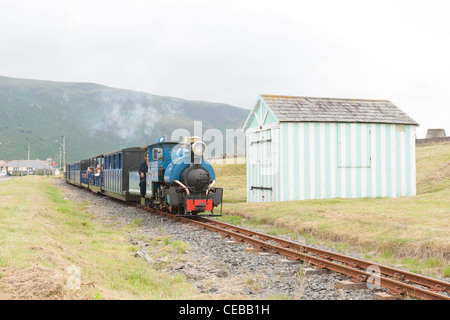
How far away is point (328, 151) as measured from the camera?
20.7m

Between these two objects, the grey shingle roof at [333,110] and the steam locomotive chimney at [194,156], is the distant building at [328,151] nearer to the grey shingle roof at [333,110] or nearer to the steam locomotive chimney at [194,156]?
the grey shingle roof at [333,110]

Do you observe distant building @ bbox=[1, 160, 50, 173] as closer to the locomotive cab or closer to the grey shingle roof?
the grey shingle roof

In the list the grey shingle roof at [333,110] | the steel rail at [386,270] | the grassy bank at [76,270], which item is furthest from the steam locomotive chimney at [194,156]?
the steel rail at [386,270]

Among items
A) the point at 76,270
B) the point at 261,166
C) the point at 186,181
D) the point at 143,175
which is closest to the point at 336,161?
the point at 261,166

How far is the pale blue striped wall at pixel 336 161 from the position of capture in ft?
66.5

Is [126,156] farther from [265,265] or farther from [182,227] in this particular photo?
[265,265]

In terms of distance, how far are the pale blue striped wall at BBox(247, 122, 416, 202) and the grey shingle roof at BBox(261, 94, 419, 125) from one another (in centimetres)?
31

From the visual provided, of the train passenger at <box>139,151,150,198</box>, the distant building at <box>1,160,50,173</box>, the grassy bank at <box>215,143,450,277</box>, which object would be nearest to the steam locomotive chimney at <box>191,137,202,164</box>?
the grassy bank at <box>215,143,450,277</box>

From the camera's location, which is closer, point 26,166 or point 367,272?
point 367,272

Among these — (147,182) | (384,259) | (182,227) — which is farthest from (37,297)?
(147,182)

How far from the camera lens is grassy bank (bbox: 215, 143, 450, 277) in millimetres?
9531

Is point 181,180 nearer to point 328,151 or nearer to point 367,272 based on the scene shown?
point 328,151

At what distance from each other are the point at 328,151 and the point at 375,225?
8557 mm

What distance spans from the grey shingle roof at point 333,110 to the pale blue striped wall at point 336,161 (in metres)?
0.31
